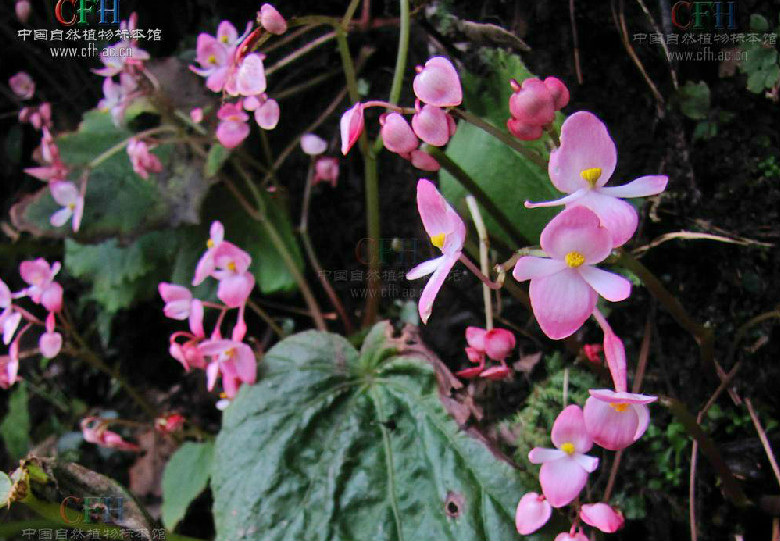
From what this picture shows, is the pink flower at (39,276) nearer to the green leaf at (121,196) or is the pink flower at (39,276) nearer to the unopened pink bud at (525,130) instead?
the green leaf at (121,196)

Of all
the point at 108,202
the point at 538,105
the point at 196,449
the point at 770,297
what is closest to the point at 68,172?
the point at 108,202

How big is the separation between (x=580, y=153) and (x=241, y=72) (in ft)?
1.63

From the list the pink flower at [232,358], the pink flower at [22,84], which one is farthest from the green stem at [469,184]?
the pink flower at [22,84]

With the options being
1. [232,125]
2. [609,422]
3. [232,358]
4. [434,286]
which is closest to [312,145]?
[232,125]

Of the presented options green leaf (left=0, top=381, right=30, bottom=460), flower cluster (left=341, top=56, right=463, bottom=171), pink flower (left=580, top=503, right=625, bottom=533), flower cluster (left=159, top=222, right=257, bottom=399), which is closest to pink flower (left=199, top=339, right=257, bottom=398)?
flower cluster (left=159, top=222, right=257, bottom=399)

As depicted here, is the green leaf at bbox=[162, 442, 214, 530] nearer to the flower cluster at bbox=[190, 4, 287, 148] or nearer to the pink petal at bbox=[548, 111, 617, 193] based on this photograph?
the flower cluster at bbox=[190, 4, 287, 148]

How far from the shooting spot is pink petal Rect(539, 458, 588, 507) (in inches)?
26.4

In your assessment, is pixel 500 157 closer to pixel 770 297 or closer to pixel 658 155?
pixel 658 155

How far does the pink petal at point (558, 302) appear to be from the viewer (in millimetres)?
535

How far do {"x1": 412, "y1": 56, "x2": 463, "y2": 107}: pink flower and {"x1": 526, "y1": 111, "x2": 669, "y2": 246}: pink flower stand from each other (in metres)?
0.14

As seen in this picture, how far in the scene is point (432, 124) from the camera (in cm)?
67

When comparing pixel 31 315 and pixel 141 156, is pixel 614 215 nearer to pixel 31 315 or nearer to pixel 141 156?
pixel 141 156

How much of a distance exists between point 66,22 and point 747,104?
54.5 inches

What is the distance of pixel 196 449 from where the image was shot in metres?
1.16
